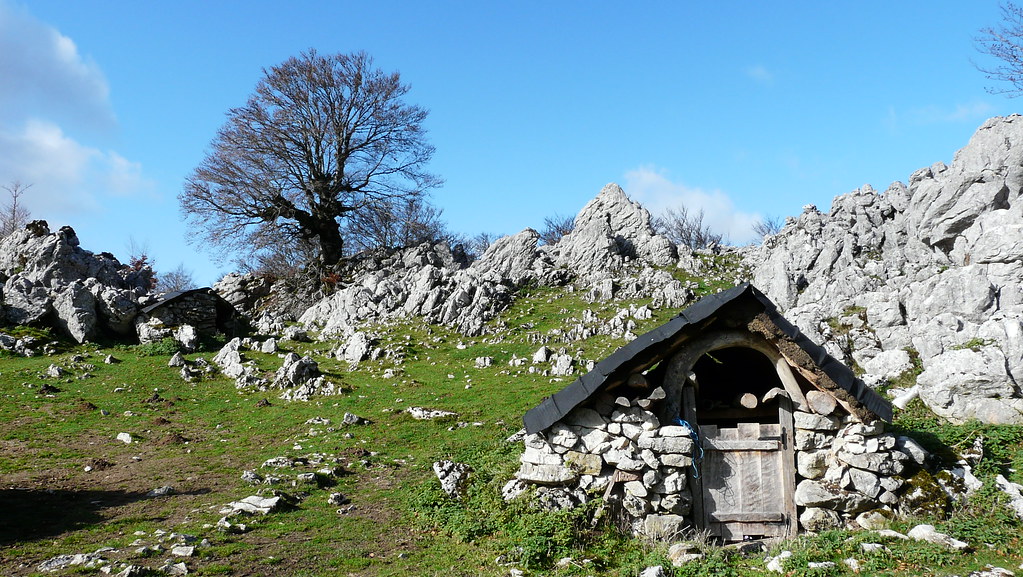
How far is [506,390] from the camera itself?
20375 millimetres

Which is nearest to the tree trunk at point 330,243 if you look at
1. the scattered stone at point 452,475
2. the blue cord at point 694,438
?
the scattered stone at point 452,475

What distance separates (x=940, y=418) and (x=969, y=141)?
1620 cm

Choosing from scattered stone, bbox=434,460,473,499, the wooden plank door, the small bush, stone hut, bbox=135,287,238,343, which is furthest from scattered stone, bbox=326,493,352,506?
stone hut, bbox=135,287,238,343

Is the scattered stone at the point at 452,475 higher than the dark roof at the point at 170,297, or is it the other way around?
the dark roof at the point at 170,297

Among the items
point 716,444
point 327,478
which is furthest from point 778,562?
point 327,478

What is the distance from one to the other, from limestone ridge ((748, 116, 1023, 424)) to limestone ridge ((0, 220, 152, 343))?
25682 mm

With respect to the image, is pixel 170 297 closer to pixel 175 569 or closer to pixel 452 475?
Result: pixel 452 475

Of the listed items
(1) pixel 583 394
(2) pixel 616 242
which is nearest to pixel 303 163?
(2) pixel 616 242

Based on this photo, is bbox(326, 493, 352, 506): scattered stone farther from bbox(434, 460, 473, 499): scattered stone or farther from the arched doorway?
the arched doorway

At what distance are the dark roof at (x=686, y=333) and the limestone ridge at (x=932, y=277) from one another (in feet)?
25.8

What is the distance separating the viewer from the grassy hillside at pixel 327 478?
905 centimetres

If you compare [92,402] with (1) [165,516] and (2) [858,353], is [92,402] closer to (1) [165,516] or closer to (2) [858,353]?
(1) [165,516]

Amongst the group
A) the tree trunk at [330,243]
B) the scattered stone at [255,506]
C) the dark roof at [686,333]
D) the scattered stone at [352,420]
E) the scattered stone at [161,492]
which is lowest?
the scattered stone at [255,506]

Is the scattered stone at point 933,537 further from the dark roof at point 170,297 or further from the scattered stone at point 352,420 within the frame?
the dark roof at point 170,297
